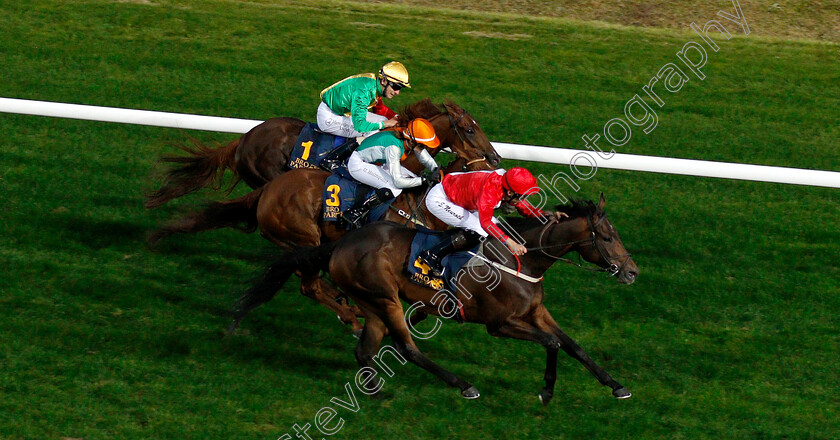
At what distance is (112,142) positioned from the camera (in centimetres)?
900

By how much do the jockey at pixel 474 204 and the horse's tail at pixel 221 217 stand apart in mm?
1524

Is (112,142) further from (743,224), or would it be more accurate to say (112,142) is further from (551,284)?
(743,224)

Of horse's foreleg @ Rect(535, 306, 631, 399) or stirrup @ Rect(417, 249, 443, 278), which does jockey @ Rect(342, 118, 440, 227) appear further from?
horse's foreleg @ Rect(535, 306, 631, 399)

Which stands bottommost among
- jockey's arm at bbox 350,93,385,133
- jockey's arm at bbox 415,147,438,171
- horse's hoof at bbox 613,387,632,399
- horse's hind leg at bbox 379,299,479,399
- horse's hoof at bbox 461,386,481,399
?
horse's hoof at bbox 461,386,481,399

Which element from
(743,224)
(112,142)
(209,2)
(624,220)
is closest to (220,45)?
(209,2)

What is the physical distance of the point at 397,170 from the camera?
6402mm

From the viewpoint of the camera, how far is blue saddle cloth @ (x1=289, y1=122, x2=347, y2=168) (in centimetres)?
705

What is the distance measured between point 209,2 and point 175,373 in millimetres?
6930

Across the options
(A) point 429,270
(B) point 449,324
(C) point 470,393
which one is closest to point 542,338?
(C) point 470,393

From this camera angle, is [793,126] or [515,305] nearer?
[515,305]

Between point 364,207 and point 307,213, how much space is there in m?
0.43

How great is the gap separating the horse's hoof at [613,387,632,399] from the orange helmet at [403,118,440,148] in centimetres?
205

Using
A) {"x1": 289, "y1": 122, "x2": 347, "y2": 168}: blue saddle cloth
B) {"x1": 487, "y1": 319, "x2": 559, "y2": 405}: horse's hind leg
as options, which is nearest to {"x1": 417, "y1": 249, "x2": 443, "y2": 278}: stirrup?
{"x1": 487, "y1": 319, "x2": 559, "y2": 405}: horse's hind leg

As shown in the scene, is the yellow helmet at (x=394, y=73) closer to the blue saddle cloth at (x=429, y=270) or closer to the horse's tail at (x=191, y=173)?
the horse's tail at (x=191, y=173)
